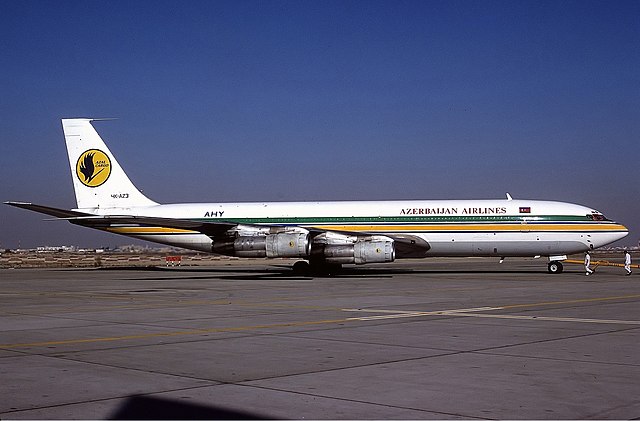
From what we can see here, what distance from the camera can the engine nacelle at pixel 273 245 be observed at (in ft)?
115

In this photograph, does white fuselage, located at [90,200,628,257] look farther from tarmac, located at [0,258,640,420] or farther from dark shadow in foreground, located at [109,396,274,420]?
dark shadow in foreground, located at [109,396,274,420]

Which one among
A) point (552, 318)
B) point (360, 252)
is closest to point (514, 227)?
point (360, 252)

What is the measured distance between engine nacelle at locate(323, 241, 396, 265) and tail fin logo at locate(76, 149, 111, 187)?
611 inches

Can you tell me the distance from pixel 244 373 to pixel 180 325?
18.8ft

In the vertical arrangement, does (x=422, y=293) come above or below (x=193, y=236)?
below

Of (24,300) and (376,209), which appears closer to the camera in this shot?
(24,300)

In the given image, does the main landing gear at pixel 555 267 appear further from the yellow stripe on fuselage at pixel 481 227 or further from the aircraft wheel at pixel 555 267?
the yellow stripe on fuselage at pixel 481 227

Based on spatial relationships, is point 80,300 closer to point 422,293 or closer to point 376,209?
point 422,293

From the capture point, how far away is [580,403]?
23.6ft

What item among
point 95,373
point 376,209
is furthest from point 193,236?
point 95,373

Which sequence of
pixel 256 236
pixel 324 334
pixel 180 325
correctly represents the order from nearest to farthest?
pixel 324 334 < pixel 180 325 < pixel 256 236

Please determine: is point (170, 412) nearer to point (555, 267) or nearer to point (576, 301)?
point (576, 301)

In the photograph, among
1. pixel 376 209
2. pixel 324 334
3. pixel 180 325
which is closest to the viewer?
pixel 324 334

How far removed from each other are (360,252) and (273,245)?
4241 millimetres
